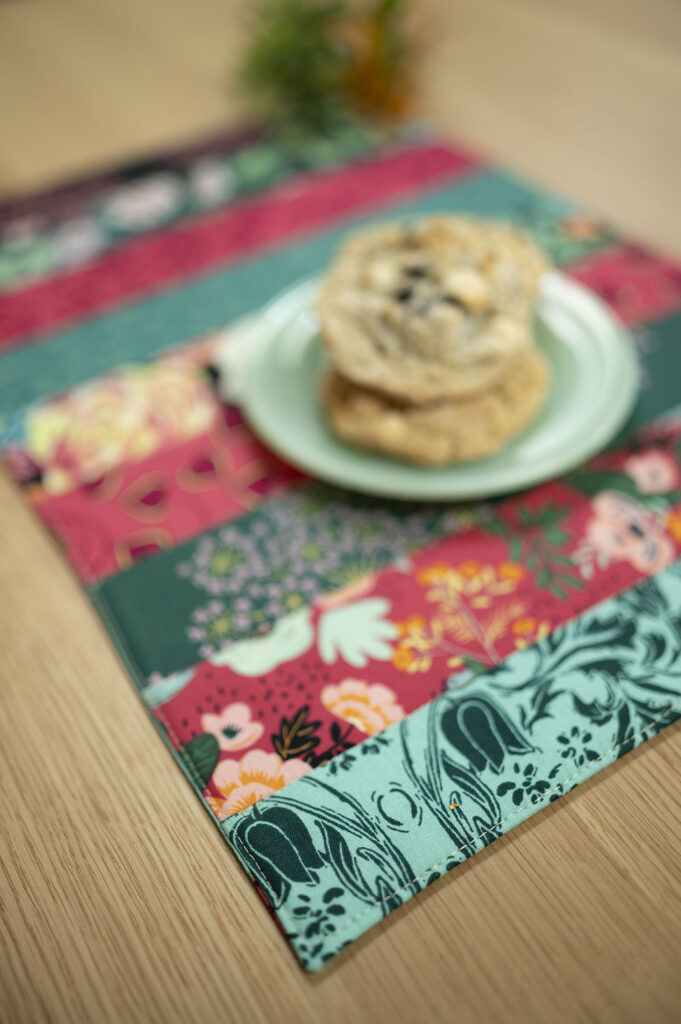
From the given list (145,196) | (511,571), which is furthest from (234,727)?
(145,196)

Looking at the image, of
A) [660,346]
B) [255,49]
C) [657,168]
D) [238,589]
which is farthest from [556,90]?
[238,589]

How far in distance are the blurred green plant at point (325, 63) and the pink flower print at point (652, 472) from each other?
84 cm

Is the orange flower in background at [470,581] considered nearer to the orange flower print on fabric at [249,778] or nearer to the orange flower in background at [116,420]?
the orange flower print on fabric at [249,778]

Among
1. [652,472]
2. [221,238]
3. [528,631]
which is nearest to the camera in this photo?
[528,631]

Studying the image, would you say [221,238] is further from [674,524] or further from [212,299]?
[674,524]

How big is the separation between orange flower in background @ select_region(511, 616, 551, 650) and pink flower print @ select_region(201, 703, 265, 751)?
21 cm

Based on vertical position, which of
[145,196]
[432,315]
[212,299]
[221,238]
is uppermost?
[145,196]

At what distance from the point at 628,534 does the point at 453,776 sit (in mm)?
275

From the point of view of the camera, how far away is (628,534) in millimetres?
670

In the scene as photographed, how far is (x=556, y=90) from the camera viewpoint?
133 cm

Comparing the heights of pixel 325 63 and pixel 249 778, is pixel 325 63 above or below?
above

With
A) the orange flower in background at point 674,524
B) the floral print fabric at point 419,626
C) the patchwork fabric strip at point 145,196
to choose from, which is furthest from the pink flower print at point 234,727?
the patchwork fabric strip at point 145,196

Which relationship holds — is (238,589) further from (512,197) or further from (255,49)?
(255,49)

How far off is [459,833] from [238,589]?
0.88 ft
